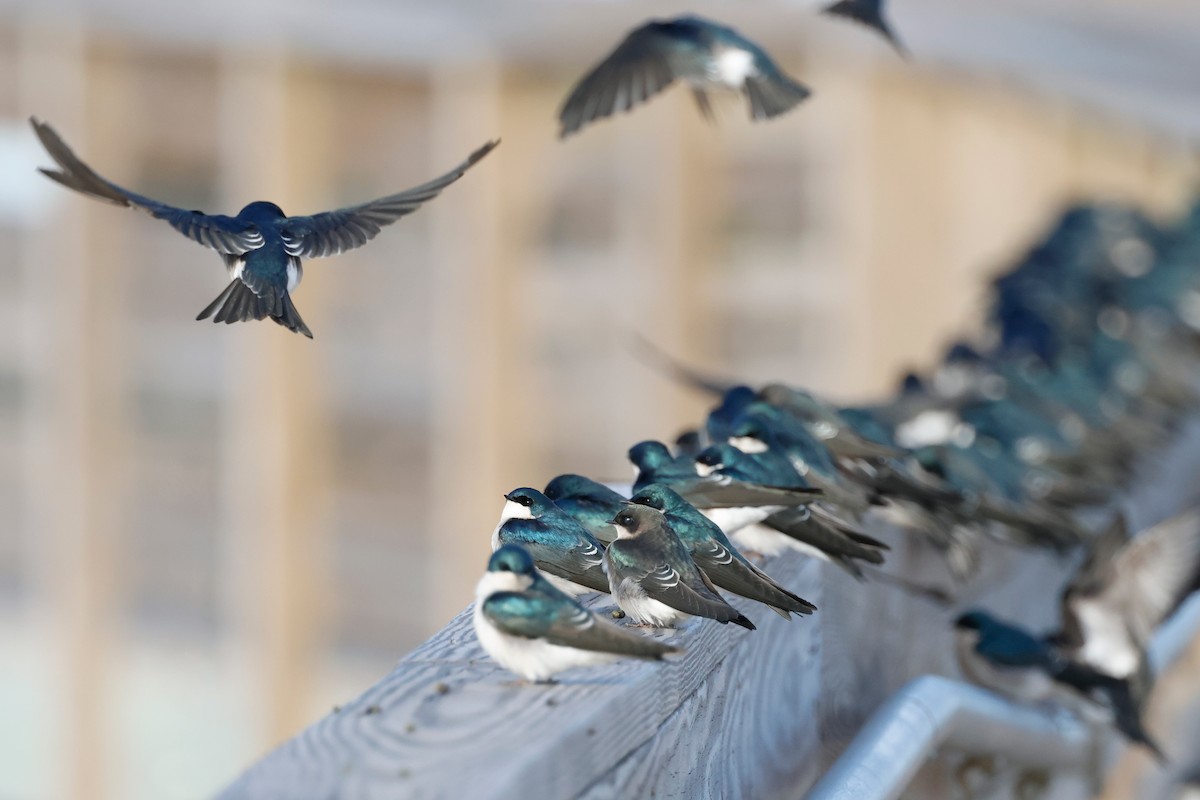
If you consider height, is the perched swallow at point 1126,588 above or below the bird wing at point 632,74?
below

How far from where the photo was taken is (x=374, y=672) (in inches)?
363

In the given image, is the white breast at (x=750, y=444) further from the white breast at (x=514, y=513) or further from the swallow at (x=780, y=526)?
the white breast at (x=514, y=513)

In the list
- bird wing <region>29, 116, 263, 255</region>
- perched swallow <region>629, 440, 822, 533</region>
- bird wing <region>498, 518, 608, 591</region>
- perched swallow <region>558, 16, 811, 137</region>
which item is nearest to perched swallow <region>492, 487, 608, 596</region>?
bird wing <region>498, 518, 608, 591</region>

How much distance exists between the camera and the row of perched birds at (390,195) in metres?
1.87

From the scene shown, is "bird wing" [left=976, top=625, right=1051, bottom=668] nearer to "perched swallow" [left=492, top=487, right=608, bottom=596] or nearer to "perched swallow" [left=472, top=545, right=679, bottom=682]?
"perched swallow" [left=492, top=487, right=608, bottom=596]

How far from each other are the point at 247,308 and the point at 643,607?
561 mm

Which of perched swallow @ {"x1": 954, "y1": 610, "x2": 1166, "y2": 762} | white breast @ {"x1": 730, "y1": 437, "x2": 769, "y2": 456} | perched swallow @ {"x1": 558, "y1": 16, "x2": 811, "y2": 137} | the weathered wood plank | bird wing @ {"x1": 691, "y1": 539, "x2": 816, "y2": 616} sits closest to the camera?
the weathered wood plank

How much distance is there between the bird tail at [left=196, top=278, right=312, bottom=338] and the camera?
6.17ft

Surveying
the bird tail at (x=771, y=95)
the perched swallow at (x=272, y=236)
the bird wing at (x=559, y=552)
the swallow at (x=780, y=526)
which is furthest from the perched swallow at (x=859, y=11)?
the bird wing at (x=559, y=552)

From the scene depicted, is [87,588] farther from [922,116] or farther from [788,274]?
[922,116]

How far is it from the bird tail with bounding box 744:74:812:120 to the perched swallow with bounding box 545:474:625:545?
76cm

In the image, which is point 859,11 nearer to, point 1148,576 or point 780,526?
point 780,526

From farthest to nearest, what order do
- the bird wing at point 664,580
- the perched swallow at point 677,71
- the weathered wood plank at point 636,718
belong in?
the perched swallow at point 677,71 < the bird wing at point 664,580 < the weathered wood plank at point 636,718

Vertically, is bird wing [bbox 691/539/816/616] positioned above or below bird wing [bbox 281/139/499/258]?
below
